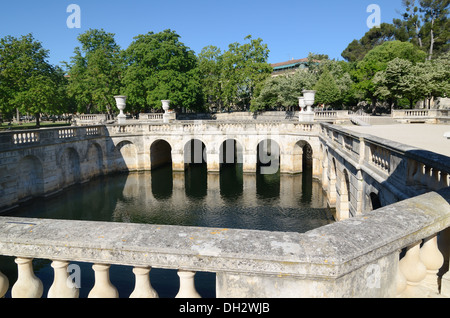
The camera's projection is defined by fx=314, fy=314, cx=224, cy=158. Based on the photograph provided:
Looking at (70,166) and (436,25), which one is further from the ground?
(436,25)

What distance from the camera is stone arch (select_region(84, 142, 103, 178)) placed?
1171 inches

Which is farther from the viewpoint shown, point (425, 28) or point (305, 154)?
point (425, 28)

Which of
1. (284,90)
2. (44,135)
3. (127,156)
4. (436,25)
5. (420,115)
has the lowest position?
(127,156)

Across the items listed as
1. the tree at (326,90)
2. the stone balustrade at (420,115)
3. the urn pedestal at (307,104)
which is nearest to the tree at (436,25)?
the tree at (326,90)

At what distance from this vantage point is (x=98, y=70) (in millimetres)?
45094

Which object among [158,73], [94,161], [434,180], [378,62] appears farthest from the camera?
[378,62]

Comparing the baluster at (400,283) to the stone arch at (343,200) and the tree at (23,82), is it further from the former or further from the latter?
the tree at (23,82)

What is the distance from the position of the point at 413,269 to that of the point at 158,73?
4483cm

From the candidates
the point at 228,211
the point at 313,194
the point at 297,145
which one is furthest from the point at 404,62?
the point at 228,211

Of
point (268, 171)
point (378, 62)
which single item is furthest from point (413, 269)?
point (378, 62)

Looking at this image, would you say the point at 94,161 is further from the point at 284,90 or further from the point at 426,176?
the point at 426,176

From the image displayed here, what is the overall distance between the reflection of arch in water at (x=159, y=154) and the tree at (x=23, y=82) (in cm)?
1657

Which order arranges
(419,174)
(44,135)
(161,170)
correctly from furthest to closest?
(161,170)
(44,135)
(419,174)
